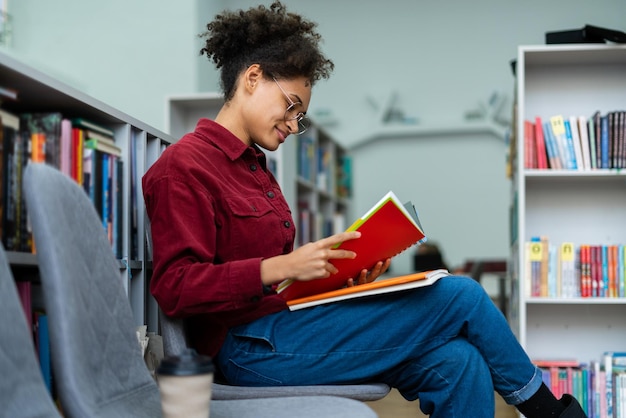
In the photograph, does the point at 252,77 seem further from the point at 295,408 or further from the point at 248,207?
the point at 295,408

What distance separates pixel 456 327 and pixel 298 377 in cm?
31

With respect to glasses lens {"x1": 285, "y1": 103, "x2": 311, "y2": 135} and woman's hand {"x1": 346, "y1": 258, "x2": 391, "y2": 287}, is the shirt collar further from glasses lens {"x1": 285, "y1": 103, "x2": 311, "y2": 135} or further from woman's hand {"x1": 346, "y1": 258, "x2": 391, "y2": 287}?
woman's hand {"x1": 346, "y1": 258, "x2": 391, "y2": 287}

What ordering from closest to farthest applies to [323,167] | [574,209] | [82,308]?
[82,308] → [574,209] → [323,167]

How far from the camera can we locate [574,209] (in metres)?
3.19

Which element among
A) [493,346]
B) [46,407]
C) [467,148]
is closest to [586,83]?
[493,346]

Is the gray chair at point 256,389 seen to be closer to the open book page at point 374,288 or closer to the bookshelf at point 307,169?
the open book page at point 374,288

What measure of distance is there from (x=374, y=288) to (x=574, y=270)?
185 cm

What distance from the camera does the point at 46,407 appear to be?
92 centimetres

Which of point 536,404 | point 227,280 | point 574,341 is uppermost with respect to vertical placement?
point 227,280

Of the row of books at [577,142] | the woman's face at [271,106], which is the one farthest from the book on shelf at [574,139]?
the woman's face at [271,106]

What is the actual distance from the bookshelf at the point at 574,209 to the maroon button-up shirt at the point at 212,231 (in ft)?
5.90

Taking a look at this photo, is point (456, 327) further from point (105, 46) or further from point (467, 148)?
point (467, 148)

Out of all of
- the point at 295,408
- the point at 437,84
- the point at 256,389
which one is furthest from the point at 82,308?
the point at 437,84

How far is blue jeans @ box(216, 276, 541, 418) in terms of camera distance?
140 cm
